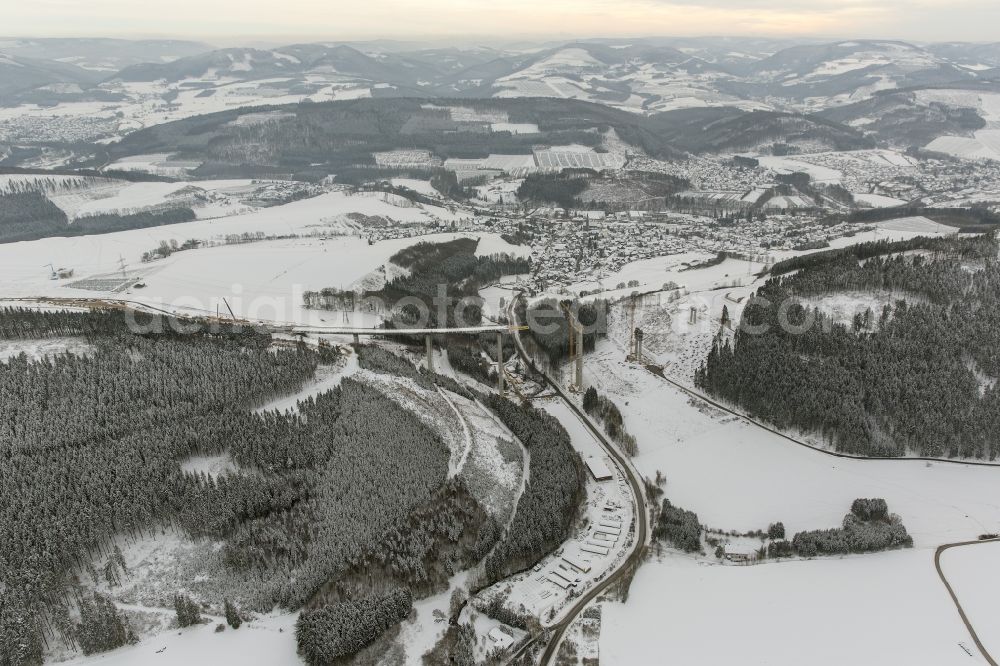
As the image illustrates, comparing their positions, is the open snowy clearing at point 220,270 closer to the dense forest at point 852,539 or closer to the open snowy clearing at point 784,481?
the open snowy clearing at point 784,481

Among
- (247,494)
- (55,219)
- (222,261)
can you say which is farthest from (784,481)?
(55,219)

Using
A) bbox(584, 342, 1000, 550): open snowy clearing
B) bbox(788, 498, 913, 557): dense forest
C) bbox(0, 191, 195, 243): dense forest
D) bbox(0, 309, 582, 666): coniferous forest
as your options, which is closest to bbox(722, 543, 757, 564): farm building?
bbox(788, 498, 913, 557): dense forest

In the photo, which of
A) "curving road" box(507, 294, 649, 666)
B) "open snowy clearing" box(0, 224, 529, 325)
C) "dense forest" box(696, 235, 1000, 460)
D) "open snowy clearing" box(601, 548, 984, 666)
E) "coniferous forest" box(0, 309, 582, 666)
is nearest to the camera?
"open snowy clearing" box(601, 548, 984, 666)

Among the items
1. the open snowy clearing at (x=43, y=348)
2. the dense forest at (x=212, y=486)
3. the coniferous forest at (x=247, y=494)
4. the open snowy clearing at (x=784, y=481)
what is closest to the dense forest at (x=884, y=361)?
the open snowy clearing at (x=784, y=481)

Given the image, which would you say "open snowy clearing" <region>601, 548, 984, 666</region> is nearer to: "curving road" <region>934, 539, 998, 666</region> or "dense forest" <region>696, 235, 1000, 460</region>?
"curving road" <region>934, 539, 998, 666</region>

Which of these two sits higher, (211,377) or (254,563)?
(211,377)

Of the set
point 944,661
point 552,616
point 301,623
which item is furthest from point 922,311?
point 301,623

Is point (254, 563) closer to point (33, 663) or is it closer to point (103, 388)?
point (33, 663)
